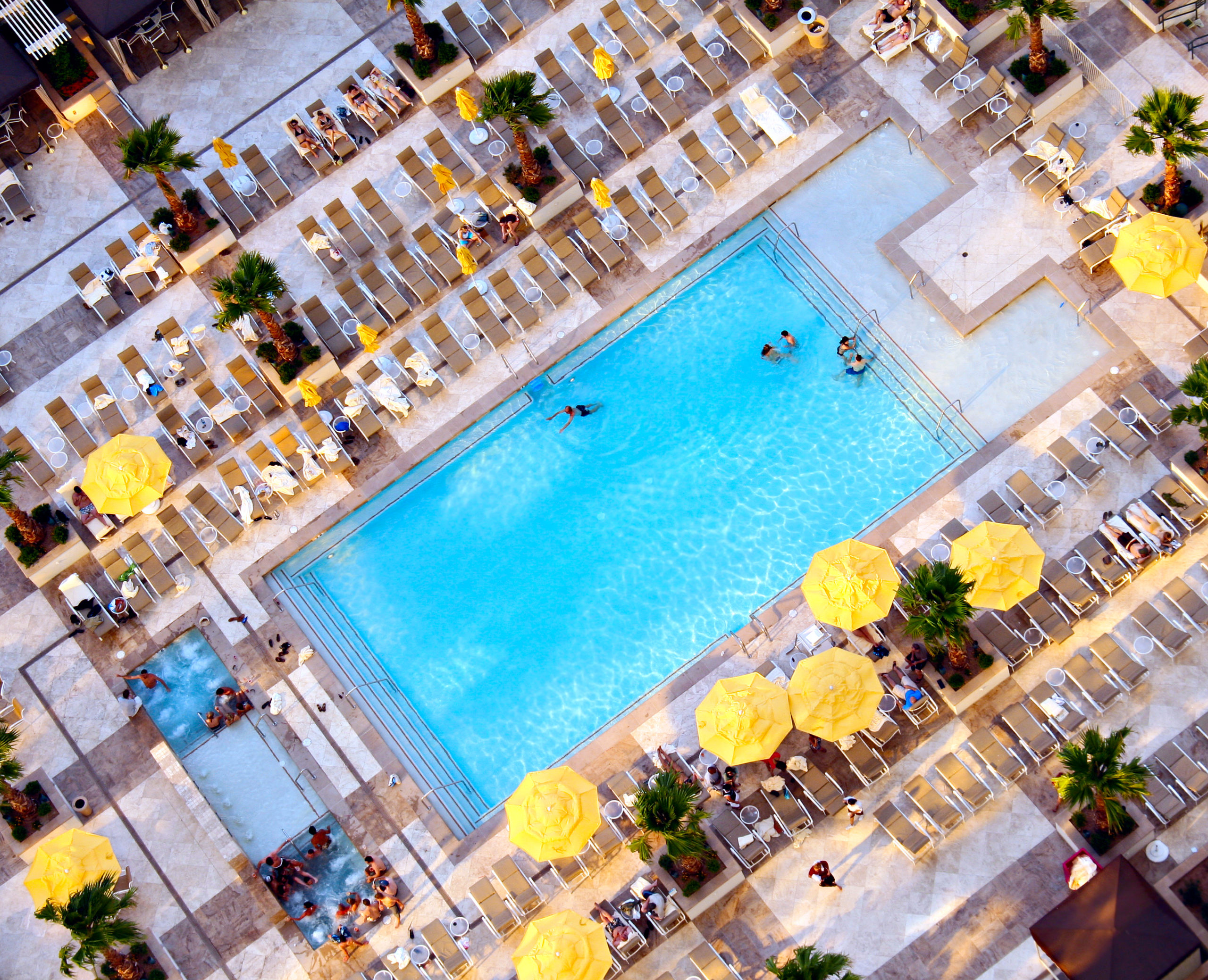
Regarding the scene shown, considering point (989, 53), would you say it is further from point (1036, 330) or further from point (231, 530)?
point (231, 530)

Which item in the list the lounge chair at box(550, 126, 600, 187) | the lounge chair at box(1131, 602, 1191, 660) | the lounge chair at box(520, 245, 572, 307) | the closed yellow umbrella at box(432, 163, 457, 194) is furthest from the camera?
the lounge chair at box(550, 126, 600, 187)

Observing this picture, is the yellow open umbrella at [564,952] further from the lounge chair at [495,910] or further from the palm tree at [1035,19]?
the palm tree at [1035,19]

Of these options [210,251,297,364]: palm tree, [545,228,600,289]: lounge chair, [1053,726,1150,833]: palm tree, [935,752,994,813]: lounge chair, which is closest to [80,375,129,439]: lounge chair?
[210,251,297,364]: palm tree

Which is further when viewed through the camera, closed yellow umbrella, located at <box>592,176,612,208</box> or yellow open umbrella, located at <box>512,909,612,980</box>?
closed yellow umbrella, located at <box>592,176,612,208</box>

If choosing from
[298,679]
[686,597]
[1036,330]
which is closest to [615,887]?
[686,597]

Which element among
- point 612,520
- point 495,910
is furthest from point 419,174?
point 495,910

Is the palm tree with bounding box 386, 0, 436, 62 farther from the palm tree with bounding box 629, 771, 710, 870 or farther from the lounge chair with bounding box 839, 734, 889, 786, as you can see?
the lounge chair with bounding box 839, 734, 889, 786
